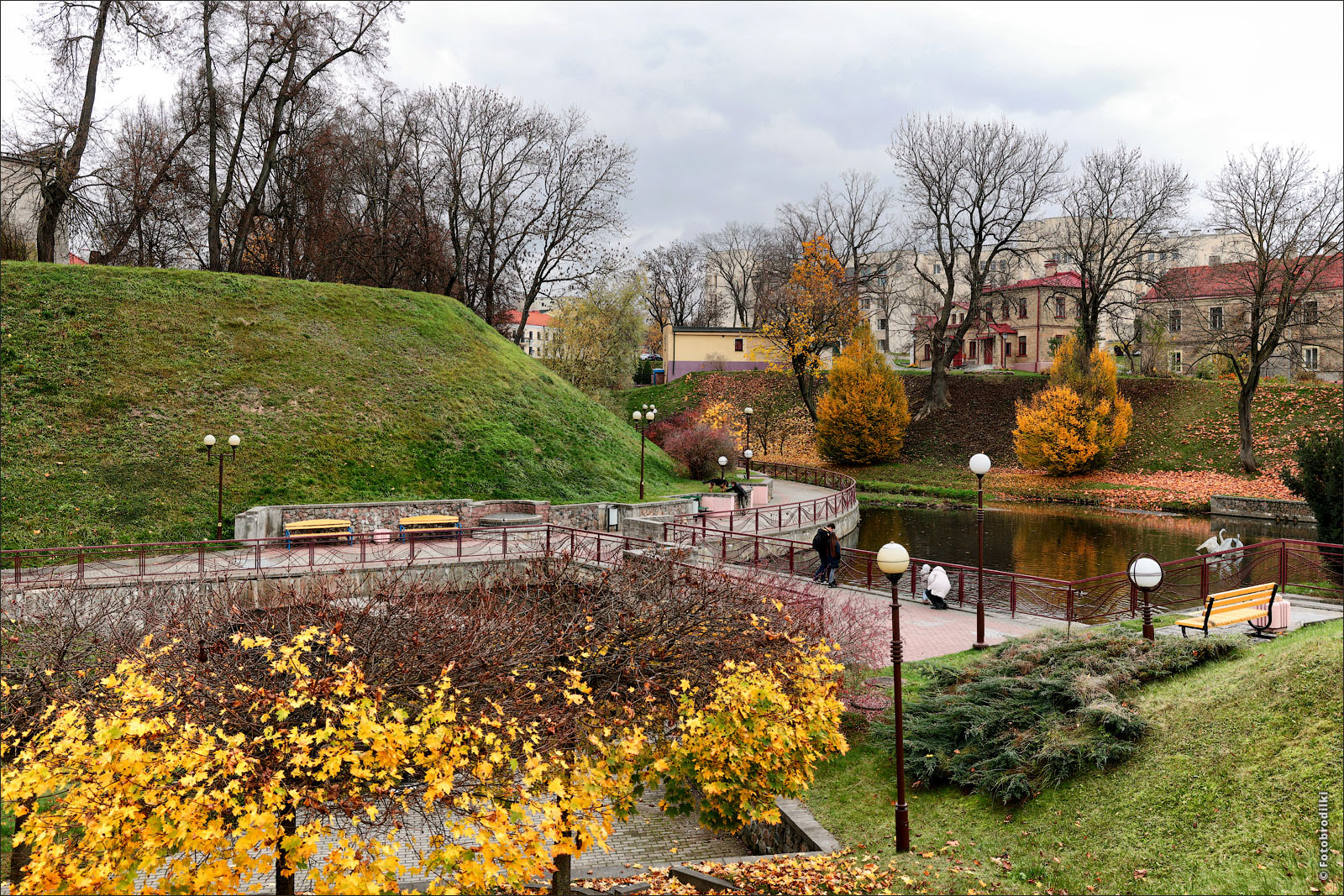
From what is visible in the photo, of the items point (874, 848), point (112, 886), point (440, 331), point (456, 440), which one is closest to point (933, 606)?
point (874, 848)

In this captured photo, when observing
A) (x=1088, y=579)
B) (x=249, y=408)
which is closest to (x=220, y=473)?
(x=249, y=408)

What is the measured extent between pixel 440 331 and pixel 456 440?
6951mm

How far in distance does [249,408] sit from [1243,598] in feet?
81.2

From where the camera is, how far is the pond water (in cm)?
2361

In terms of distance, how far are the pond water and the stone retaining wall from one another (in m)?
0.45

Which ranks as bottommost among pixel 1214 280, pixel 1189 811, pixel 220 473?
pixel 1189 811

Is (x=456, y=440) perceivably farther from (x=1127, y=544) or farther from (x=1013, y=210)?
(x=1013, y=210)

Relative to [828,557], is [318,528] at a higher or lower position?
higher

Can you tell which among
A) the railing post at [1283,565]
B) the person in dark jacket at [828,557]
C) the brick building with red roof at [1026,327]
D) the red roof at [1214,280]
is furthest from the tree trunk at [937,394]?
the railing post at [1283,565]

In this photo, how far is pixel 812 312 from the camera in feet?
148

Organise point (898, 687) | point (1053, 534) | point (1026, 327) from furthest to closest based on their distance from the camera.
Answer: point (1026, 327), point (1053, 534), point (898, 687)

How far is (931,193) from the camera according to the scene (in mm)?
44406

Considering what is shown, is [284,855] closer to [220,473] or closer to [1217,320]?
[220,473]

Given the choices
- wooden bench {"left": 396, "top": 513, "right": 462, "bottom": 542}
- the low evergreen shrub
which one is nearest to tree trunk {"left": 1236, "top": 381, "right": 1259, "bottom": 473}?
the low evergreen shrub
